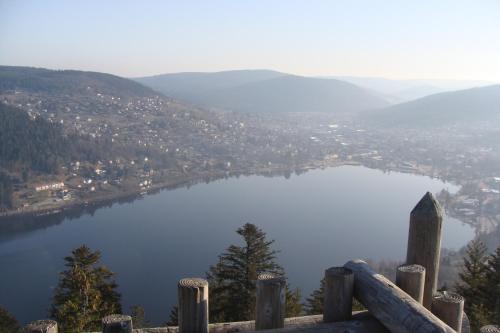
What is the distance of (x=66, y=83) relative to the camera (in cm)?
10812

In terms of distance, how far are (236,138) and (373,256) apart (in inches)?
2502

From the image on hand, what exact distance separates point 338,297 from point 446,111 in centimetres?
14230

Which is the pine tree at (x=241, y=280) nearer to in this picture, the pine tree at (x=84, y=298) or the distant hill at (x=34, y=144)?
the pine tree at (x=84, y=298)

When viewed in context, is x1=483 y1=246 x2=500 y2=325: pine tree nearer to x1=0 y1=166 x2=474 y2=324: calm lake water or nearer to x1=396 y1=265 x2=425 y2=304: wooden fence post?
x1=396 y1=265 x2=425 y2=304: wooden fence post

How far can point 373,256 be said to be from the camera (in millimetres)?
29391

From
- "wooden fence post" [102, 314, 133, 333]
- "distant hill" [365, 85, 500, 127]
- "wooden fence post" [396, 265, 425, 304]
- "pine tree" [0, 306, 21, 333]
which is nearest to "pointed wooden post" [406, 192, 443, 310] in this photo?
"wooden fence post" [396, 265, 425, 304]

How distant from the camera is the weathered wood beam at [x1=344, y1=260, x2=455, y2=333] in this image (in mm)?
1255

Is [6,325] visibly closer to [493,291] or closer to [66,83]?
[493,291]

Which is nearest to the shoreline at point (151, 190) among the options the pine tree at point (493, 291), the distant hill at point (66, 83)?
the pine tree at point (493, 291)

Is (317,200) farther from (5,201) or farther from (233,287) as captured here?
(233,287)

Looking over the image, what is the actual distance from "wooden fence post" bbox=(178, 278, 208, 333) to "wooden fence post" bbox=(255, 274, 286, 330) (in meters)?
0.20

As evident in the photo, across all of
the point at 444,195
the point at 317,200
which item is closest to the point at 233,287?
the point at 317,200

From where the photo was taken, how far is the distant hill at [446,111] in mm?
124250

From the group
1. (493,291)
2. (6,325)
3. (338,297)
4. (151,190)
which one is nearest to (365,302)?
(338,297)
